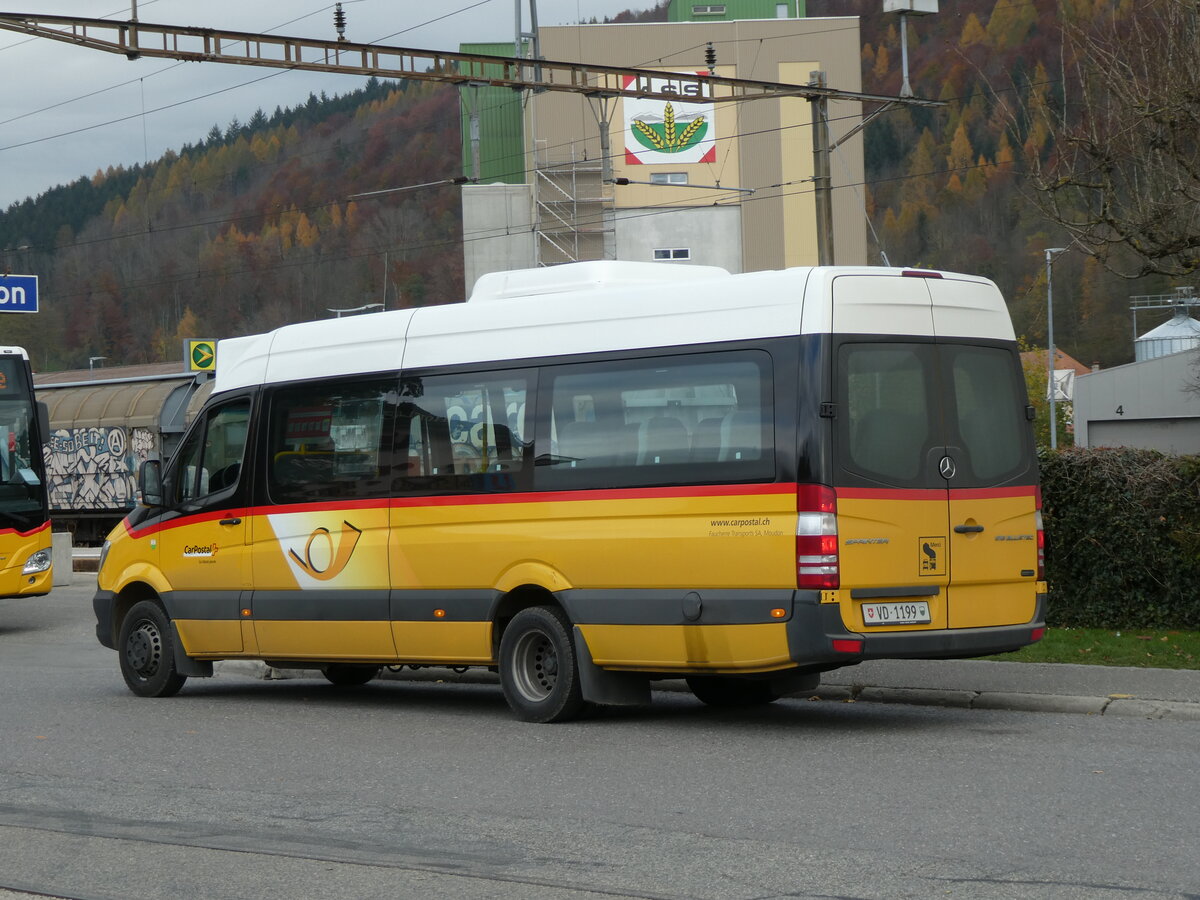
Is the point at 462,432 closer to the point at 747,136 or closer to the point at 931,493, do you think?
the point at 931,493

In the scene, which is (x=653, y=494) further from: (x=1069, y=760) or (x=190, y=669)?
(x=190, y=669)

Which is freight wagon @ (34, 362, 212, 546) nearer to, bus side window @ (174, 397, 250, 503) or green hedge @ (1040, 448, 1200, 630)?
bus side window @ (174, 397, 250, 503)

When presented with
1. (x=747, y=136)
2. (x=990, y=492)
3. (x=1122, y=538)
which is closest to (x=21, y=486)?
(x=1122, y=538)

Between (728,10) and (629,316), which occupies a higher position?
(728,10)

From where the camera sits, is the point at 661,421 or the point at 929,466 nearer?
the point at 929,466

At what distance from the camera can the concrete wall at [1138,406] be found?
54844 mm

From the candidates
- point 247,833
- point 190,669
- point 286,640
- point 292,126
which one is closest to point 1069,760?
point 247,833

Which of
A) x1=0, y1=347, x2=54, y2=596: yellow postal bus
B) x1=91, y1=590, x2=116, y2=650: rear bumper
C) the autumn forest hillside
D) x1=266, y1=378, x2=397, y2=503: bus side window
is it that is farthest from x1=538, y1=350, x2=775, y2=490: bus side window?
the autumn forest hillside

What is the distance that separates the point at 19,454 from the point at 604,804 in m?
14.5

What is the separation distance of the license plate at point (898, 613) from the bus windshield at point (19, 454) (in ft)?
43.7

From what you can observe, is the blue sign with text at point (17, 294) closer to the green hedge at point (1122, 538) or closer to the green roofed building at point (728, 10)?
the green hedge at point (1122, 538)

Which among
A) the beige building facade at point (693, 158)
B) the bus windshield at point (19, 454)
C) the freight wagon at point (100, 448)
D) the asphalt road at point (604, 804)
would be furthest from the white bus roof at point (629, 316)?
the beige building facade at point (693, 158)

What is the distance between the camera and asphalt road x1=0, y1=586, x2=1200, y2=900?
6309 millimetres

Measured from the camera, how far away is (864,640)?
9547 millimetres
